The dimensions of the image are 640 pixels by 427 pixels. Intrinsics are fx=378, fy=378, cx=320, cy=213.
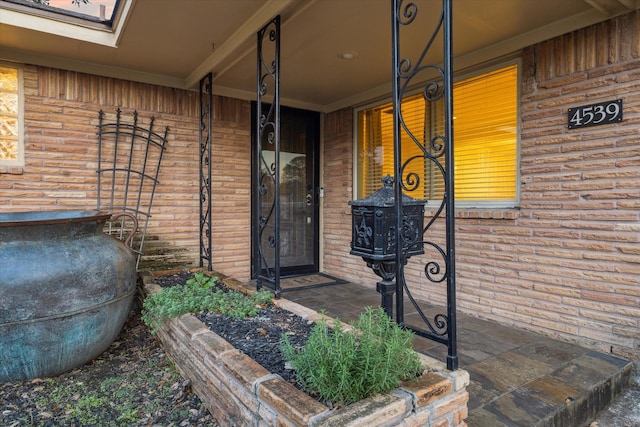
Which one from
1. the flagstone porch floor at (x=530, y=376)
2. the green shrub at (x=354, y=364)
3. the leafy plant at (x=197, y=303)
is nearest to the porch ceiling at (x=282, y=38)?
the leafy plant at (x=197, y=303)

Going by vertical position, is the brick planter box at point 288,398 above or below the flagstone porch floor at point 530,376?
above

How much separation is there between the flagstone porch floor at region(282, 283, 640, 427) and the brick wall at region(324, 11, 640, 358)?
7.9 inches

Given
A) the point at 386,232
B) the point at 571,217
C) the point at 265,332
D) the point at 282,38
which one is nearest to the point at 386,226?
the point at 386,232

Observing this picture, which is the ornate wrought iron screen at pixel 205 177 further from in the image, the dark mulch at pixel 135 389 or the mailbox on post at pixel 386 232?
the mailbox on post at pixel 386 232

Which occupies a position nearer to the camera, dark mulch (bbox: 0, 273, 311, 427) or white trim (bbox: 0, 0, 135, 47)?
dark mulch (bbox: 0, 273, 311, 427)

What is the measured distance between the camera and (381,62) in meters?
3.31

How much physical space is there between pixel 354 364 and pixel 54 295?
167cm

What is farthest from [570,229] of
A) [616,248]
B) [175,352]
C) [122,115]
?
[122,115]

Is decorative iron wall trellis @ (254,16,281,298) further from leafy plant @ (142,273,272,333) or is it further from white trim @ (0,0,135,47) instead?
white trim @ (0,0,135,47)

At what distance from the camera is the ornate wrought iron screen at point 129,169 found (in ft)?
11.6

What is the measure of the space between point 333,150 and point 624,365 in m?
3.38

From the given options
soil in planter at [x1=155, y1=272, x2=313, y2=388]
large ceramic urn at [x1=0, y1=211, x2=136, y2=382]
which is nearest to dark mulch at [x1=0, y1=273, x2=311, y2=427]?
soil in planter at [x1=155, y1=272, x2=313, y2=388]

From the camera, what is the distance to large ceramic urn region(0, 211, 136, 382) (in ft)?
6.39

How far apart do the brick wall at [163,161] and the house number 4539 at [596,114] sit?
3055mm
